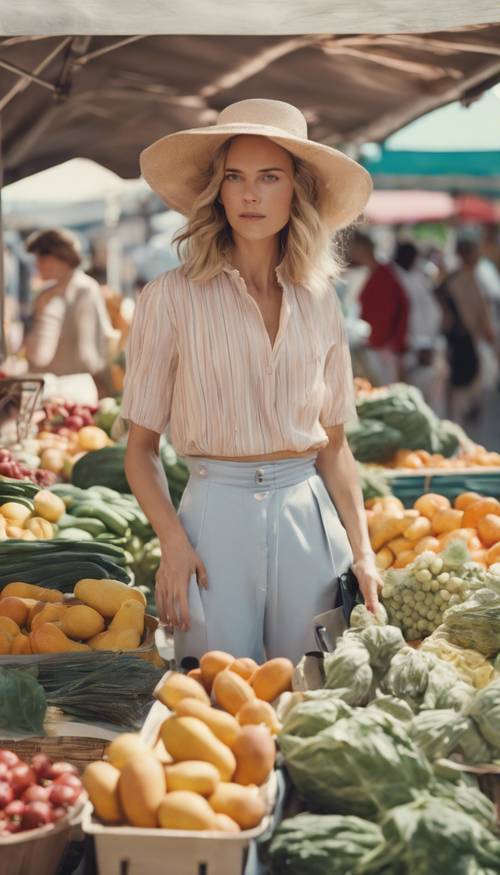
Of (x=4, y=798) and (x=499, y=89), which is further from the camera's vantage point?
(x=499, y=89)

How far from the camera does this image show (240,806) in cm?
229

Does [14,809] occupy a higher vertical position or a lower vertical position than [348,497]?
lower

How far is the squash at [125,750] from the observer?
236 centimetres

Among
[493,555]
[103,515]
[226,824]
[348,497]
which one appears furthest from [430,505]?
[226,824]

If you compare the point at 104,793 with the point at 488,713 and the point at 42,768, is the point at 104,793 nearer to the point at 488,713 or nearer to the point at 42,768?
the point at 42,768

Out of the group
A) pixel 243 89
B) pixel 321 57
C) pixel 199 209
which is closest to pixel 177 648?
pixel 199 209

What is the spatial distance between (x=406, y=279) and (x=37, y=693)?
467 inches

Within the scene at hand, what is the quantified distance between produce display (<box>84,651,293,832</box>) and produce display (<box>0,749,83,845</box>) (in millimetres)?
164

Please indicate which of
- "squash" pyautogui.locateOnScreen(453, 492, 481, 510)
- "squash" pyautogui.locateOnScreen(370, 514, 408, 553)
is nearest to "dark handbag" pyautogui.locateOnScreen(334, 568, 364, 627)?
"squash" pyautogui.locateOnScreen(370, 514, 408, 553)

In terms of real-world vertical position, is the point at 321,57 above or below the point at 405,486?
above

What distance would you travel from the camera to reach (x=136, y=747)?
93.5 inches

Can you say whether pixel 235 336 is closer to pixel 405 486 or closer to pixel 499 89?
pixel 405 486

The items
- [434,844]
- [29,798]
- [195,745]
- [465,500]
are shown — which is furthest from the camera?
[465,500]

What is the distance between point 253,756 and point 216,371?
3.77 ft
